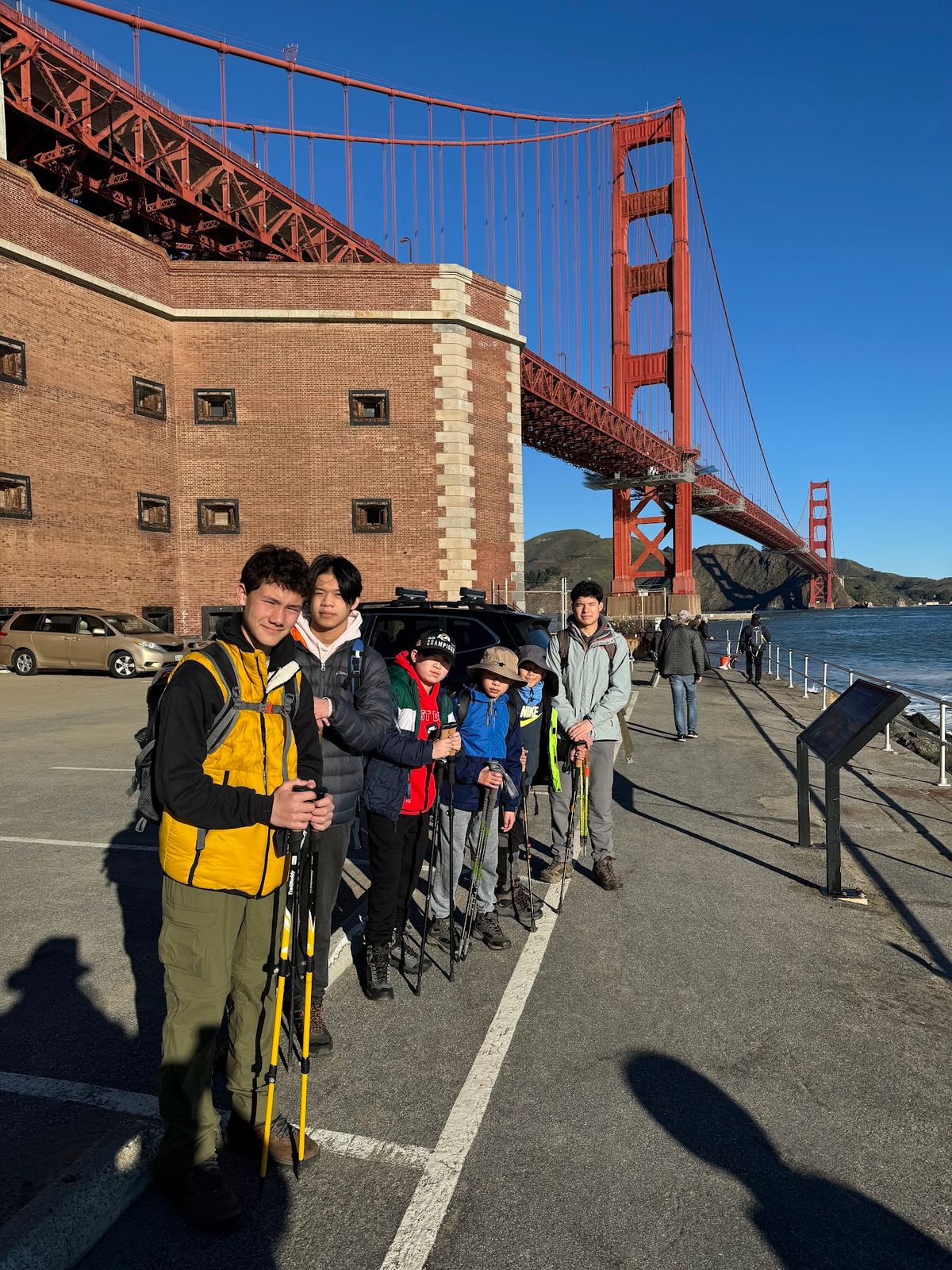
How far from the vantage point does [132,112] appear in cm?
2738

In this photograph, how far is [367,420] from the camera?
25.4 metres

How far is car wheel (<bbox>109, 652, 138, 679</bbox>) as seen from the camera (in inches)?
786

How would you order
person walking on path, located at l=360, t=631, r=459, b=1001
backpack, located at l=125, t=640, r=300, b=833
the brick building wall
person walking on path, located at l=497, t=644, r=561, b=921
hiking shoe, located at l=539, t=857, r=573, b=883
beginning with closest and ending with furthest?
backpack, located at l=125, t=640, r=300, b=833, person walking on path, located at l=360, t=631, r=459, b=1001, person walking on path, located at l=497, t=644, r=561, b=921, hiking shoe, located at l=539, t=857, r=573, b=883, the brick building wall

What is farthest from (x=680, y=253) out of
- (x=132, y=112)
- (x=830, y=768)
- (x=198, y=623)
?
(x=830, y=768)

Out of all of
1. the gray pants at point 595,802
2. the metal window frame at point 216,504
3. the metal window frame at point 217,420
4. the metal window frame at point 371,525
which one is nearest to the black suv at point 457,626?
the gray pants at point 595,802

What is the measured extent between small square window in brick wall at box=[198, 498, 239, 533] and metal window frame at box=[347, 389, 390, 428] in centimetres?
435

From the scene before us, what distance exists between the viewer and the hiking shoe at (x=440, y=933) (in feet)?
15.3

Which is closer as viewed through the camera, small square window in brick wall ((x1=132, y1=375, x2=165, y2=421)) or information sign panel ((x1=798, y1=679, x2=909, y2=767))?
information sign panel ((x1=798, y1=679, x2=909, y2=767))

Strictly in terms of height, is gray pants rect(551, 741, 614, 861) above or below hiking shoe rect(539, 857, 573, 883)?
above

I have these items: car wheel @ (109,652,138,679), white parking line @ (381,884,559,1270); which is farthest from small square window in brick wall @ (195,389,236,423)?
white parking line @ (381,884,559,1270)

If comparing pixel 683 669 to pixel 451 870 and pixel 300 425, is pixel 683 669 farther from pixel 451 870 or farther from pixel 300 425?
pixel 300 425

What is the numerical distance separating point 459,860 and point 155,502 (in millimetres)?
23298

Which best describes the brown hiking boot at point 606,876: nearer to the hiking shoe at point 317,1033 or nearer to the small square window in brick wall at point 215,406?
the hiking shoe at point 317,1033

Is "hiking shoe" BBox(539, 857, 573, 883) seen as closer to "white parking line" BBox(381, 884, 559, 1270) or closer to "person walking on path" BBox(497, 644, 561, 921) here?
"person walking on path" BBox(497, 644, 561, 921)
